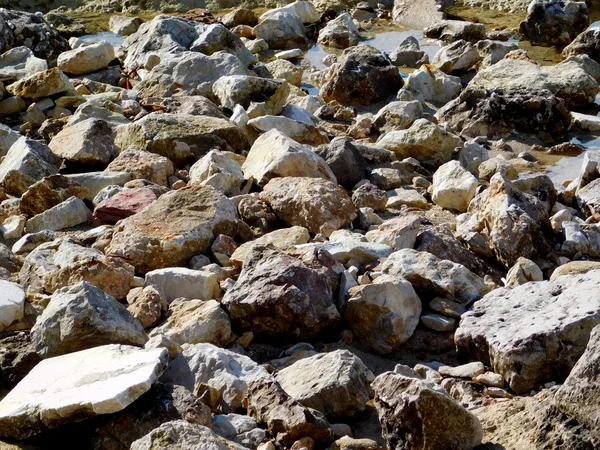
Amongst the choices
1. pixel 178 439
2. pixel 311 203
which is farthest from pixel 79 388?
pixel 311 203

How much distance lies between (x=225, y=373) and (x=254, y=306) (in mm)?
544

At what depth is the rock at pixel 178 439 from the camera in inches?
92.6

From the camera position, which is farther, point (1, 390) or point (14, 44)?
point (14, 44)

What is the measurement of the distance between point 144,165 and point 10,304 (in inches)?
80.6

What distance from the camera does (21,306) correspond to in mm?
3740

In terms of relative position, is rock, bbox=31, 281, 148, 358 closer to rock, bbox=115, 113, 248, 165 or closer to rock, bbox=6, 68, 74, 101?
rock, bbox=115, 113, 248, 165

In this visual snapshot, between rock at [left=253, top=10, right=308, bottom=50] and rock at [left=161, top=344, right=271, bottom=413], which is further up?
rock at [left=161, top=344, right=271, bottom=413]

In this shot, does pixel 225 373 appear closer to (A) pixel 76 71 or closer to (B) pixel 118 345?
(B) pixel 118 345

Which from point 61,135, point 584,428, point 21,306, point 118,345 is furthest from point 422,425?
point 61,135

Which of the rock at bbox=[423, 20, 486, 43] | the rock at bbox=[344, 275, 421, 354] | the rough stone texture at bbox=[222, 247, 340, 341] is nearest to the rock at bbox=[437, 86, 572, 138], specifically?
the rock at bbox=[423, 20, 486, 43]

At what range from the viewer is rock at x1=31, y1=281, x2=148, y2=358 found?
3.23 metres

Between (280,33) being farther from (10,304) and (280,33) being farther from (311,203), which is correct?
(10,304)

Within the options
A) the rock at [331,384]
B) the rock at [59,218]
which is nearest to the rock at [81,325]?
the rock at [331,384]

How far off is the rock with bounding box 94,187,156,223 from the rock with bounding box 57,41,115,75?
12.3 feet
